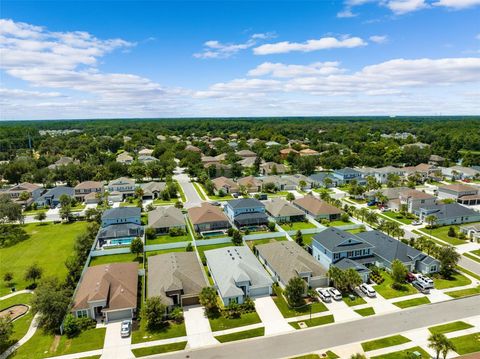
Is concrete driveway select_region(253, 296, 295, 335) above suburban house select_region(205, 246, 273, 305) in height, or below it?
below

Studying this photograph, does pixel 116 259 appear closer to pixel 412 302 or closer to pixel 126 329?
pixel 126 329

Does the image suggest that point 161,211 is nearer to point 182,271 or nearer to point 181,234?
point 181,234

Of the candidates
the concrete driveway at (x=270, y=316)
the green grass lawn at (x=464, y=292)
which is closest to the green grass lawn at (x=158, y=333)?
the concrete driveway at (x=270, y=316)

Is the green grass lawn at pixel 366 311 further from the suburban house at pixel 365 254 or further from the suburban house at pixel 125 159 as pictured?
the suburban house at pixel 125 159

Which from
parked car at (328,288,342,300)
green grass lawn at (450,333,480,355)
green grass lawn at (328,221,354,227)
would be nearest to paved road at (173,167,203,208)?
green grass lawn at (328,221,354,227)

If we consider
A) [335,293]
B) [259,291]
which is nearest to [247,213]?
[259,291]

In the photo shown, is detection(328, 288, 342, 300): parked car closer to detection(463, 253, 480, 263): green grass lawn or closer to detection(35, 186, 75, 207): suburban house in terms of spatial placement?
detection(463, 253, 480, 263): green grass lawn
